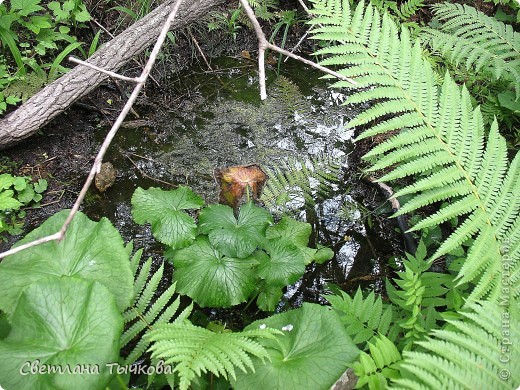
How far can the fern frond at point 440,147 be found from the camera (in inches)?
65.2

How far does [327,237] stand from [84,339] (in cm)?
180

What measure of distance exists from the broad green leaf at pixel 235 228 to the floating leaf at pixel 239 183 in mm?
464

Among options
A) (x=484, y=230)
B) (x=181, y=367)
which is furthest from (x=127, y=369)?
(x=484, y=230)

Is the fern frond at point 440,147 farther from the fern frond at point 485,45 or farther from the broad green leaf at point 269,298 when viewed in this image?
the fern frond at point 485,45

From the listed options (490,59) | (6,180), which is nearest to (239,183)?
(6,180)

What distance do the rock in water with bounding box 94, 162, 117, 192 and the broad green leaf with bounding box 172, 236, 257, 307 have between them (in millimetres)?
1092

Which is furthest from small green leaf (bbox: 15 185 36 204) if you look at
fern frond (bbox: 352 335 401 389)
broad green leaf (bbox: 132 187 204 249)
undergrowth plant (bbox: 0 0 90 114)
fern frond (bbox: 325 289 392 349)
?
fern frond (bbox: 352 335 401 389)

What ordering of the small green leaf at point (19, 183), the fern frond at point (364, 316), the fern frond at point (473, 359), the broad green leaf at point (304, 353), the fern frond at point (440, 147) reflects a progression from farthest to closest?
1. the small green leaf at point (19, 183)
2. the fern frond at point (364, 316)
3. the fern frond at point (440, 147)
4. the broad green leaf at point (304, 353)
5. the fern frond at point (473, 359)

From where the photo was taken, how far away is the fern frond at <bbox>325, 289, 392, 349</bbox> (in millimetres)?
1795

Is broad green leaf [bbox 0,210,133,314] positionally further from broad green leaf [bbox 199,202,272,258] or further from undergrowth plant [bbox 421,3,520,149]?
undergrowth plant [bbox 421,3,520,149]

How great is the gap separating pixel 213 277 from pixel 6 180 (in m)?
1.61

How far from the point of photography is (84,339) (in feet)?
4.82

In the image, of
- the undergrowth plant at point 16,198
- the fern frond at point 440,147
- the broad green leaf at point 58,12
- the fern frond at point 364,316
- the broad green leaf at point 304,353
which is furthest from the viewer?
the broad green leaf at point 58,12

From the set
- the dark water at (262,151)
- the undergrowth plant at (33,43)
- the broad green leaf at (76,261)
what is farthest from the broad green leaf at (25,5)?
the broad green leaf at (76,261)
